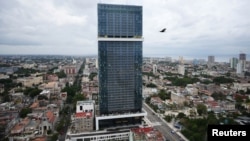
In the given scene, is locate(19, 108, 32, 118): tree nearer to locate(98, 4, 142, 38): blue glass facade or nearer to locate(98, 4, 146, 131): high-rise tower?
locate(98, 4, 146, 131): high-rise tower

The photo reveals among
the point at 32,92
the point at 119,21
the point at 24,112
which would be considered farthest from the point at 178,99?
the point at 32,92

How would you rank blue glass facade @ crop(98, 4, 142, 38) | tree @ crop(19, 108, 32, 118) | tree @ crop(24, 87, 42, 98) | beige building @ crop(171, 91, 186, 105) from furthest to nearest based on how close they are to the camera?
tree @ crop(24, 87, 42, 98)
beige building @ crop(171, 91, 186, 105)
tree @ crop(19, 108, 32, 118)
blue glass facade @ crop(98, 4, 142, 38)

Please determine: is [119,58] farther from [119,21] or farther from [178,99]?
[178,99]

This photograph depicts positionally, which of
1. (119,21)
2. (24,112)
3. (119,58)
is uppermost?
(119,21)

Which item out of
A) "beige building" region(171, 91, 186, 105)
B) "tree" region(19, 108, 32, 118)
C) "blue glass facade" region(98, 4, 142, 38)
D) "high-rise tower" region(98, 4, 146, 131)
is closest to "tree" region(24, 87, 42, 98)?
"tree" region(19, 108, 32, 118)

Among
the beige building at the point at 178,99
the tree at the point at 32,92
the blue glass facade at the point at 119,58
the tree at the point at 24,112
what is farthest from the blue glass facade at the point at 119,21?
the tree at the point at 32,92

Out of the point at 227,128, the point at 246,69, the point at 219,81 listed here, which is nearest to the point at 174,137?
the point at 227,128

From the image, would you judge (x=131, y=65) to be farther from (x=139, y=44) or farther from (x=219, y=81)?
(x=219, y=81)
